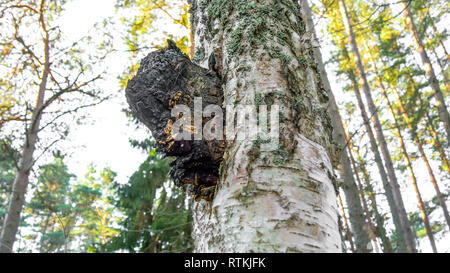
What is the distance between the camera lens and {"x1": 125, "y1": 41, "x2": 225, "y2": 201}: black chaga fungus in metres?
0.99

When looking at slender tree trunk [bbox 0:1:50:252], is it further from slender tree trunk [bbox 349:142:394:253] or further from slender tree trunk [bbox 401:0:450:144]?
slender tree trunk [bbox 401:0:450:144]

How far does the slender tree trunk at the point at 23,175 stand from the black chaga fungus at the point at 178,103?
5.65 m

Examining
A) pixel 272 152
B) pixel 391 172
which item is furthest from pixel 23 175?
pixel 391 172

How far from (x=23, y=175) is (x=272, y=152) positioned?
6972mm

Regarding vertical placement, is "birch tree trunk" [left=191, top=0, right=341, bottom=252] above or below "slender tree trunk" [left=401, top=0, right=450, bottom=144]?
below

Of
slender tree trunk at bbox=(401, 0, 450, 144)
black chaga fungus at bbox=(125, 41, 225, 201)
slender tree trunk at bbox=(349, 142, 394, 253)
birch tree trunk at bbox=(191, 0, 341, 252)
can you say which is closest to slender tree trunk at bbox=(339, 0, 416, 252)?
slender tree trunk at bbox=(349, 142, 394, 253)

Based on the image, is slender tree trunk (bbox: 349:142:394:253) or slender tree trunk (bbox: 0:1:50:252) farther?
slender tree trunk (bbox: 349:142:394:253)

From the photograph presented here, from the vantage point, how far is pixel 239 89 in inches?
39.6

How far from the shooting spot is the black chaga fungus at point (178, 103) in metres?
0.99

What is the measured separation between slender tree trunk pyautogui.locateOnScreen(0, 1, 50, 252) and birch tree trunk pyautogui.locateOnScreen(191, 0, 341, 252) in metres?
5.90

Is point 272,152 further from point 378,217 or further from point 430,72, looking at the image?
point 430,72

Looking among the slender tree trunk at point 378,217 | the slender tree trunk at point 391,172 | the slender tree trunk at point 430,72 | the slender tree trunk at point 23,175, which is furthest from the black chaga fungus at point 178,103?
the slender tree trunk at point 430,72

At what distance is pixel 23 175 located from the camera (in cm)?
608
